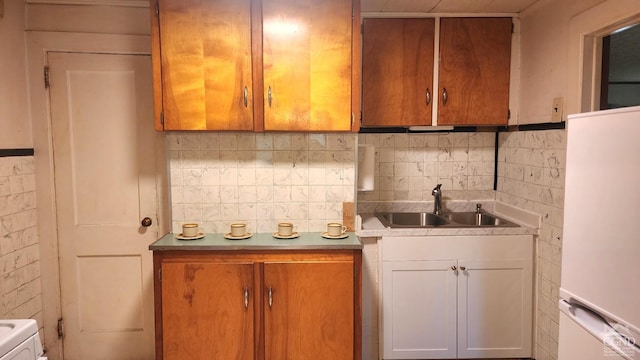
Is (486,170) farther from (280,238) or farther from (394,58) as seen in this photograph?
(280,238)

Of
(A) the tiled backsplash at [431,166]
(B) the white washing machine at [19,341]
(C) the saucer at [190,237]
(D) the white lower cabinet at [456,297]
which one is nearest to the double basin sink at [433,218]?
(A) the tiled backsplash at [431,166]

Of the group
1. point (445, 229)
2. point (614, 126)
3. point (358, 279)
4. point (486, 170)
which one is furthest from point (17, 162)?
point (486, 170)

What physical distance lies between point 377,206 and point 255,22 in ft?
5.10

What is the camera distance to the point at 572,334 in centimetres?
134

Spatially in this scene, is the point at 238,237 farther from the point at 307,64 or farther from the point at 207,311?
the point at 307,64

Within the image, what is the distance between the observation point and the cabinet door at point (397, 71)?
2.52 meters

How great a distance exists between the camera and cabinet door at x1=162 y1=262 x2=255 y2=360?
1983 millimetres

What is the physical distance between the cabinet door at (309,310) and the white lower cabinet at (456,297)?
436mm

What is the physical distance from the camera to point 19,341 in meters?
1.24

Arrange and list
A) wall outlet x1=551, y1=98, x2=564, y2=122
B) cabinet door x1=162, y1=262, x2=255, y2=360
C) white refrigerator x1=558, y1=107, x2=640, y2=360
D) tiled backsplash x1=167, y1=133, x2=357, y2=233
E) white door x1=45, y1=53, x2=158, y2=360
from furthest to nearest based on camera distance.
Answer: white door x1=45, y1=53, x2=158, y2=360 < tiled backsplash x1=167, y1=133, x2=357, y2=233 < wall outlet x1=551, y1=98, x2=564, y2=122 < cabinet door x1=162, y1=262, x2=255, y2=360 < white refrigerator x1=558, y1=107, x2=640, y2=360

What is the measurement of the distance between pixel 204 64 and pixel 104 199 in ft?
3.79

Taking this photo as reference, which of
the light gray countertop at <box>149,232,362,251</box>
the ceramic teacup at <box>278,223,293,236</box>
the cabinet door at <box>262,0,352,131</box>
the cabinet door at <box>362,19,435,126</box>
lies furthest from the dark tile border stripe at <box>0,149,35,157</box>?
Result: the cabinet door at <box>362,19,435,126</box>

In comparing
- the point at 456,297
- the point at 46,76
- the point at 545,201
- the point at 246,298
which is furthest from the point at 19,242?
the point at 545,201

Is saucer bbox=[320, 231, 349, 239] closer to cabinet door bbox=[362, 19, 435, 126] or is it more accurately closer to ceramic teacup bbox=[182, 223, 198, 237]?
ceramic teacup bbox=[182, 223, 198, 237]
